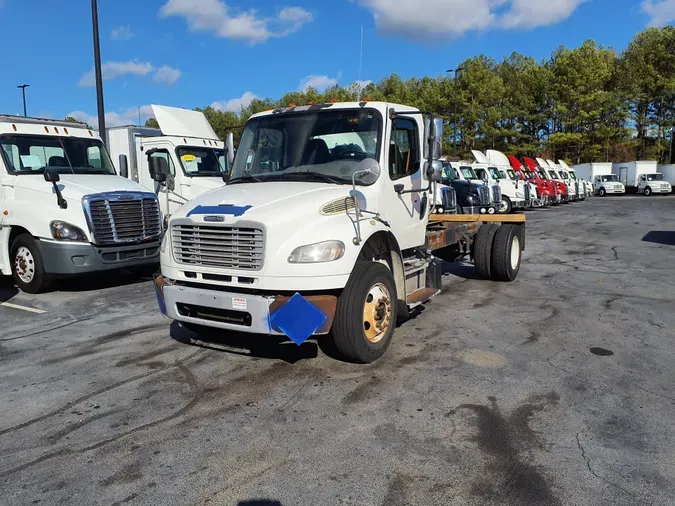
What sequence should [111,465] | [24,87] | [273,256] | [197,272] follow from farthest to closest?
[24,87]
[197,272]
[273,256]
[111,465]

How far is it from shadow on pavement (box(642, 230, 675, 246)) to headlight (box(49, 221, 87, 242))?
1366 centimetres

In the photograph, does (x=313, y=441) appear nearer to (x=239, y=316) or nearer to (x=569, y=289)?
(x=239, y=316)

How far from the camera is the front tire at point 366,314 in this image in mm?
4707

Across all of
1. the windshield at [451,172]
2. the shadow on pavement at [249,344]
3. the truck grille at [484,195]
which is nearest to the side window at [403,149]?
the shadow on pavement at [249,344]

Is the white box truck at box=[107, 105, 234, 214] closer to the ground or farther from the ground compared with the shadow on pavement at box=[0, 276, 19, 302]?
farther from the ground

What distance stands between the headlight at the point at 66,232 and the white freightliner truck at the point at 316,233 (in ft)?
12.0

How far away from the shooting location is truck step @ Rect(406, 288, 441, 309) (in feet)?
19.2

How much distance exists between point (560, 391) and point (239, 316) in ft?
9.09

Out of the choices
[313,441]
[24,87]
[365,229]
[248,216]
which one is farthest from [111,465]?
[24,87]

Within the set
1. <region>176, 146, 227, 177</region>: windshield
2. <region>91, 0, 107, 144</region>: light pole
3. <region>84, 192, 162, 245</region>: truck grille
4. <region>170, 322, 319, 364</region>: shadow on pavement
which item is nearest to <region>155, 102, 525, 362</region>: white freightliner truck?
<region>170, 322, 319, 364</region>: shadow on pavement

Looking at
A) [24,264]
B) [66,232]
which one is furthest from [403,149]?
[24,264]

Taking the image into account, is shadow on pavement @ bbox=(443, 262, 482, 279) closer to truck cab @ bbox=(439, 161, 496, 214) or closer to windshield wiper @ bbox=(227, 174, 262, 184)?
windshield wiper @ bbox=(227, 174, 262, 184)

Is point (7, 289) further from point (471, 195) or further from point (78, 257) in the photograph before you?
point (471, 195)

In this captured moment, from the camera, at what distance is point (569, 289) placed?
8727mm
